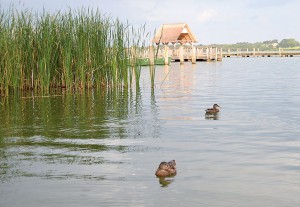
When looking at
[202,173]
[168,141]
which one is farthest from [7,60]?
[202,173]

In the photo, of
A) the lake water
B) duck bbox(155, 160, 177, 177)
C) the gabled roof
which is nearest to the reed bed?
the lake water

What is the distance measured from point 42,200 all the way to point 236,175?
8.86 feet

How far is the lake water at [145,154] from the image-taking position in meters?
6.41

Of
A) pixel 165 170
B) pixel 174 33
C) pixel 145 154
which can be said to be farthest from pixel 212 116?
pixel 174 33

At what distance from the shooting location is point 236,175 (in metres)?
7.35

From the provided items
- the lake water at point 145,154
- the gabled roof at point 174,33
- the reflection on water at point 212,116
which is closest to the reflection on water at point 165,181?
the lake water at point 145,154

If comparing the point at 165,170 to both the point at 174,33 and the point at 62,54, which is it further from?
the point at 174,33

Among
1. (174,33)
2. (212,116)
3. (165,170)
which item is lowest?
(165,170)

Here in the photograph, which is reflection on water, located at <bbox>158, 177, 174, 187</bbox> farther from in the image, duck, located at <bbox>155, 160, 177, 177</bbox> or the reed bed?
the reed bed

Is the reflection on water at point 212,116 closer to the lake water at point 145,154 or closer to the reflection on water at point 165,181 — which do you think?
the lake water at point 145,154

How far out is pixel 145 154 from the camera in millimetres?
8875

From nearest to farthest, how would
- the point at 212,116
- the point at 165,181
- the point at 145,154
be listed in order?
the point at 165,181, the point at 145,154, the point at 212,116

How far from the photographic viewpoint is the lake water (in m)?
6.41

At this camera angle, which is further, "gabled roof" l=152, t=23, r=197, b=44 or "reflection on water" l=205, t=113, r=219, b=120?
"gabled roof" l=152, t=23, r=197, b=44
